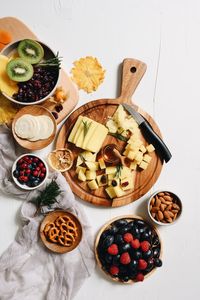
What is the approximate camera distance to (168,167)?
2.15m

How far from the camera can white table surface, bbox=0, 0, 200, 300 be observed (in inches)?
82.7

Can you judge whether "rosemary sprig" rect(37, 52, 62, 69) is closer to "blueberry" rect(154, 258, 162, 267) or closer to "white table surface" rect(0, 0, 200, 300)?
"white table surface" rect(0, 0, 200, 300)

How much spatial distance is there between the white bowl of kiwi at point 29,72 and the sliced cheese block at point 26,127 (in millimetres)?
75

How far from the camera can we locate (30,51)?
6.40 ft

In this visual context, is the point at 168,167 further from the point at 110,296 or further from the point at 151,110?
the point at 110,296

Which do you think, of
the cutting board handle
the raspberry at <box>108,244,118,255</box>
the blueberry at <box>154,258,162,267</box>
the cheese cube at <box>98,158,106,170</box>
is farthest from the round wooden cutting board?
the blueberry at <box>154,258,162,267</box>

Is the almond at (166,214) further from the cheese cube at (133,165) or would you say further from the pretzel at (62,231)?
the pretzel at (62,231)

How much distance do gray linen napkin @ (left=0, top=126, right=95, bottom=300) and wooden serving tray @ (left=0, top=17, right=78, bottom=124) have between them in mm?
281

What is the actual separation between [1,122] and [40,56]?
36cm

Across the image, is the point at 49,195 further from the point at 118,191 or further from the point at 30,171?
the point at 118,191

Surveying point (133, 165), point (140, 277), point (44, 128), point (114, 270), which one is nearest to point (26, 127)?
point (44, 128)

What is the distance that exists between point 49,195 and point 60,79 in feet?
1.83

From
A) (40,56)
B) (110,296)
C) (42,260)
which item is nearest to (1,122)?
(40,56)

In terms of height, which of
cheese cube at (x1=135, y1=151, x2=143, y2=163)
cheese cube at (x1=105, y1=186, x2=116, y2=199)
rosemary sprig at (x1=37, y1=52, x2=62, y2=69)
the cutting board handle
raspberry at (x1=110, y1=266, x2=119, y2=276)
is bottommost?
raspberry at (x1=110, y1=266, x2=119, y2=276)
